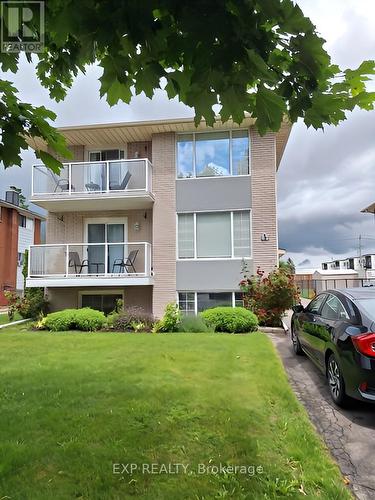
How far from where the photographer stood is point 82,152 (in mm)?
16359

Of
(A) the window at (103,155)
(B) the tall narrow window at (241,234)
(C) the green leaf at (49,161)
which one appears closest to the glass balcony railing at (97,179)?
(A) the window at (103,155)

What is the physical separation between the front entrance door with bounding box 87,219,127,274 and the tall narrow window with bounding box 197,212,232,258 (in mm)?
2906

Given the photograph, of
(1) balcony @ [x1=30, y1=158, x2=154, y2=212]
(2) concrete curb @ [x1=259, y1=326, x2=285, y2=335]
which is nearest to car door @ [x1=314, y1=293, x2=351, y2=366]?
(2) concrete curb @ [x1=259, y1=326, x2=285, y2=335]

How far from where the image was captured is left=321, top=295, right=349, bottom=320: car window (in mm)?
5918

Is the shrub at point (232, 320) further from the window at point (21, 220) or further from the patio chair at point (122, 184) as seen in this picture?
the window at point (21, 220)

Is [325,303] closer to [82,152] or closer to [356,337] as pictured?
[356,337]

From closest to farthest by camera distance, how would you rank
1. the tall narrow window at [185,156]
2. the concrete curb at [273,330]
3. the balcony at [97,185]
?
the concrete curb at [273,330], the balcony at [97,185], the tall narrow window at [185,156]

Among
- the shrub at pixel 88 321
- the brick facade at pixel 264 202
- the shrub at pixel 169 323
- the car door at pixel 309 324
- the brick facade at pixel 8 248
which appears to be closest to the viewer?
the car door at pixel 309 324

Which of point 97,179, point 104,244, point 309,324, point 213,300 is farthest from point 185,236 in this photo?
point 309,324

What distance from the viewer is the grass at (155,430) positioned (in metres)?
3.10

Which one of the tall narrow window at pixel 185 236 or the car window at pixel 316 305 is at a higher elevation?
the tall narrow window at pixel 185 236

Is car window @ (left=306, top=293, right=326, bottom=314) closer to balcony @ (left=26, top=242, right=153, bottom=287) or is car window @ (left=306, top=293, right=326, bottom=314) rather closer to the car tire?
the car tire

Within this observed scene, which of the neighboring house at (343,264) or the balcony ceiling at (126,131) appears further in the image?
the neighboring house at (343,264)

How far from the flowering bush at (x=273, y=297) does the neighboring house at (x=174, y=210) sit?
120cm
